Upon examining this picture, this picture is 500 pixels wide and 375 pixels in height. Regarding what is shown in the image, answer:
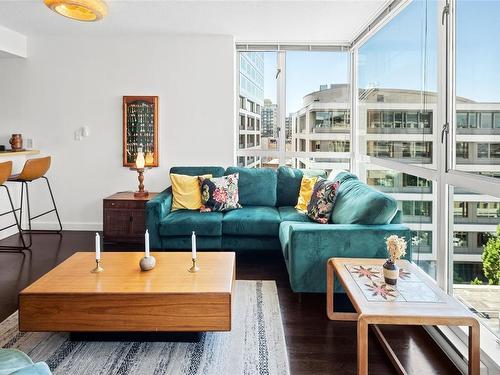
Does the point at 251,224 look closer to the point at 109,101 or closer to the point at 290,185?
the point at 290,185

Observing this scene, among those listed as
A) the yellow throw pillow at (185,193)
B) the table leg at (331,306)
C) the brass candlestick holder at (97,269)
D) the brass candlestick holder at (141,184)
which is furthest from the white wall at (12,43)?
the table leg at (331,306)

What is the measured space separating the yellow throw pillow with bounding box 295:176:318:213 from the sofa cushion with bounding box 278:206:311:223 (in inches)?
2.8

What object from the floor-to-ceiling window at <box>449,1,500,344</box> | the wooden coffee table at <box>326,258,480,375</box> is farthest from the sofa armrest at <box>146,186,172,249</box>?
the floor-to-ceiling window at <box>449,1,500,344</box>

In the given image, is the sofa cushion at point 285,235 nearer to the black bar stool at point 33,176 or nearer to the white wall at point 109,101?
the white wall at point 109,101

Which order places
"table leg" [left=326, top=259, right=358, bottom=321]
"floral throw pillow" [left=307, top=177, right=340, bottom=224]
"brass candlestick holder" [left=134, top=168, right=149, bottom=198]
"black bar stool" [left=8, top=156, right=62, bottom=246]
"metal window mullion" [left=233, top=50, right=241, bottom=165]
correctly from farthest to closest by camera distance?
"metal window mullion" [left=233, top=50, right=241, bottom=165] < "brass candlestick holder" [left=134, top=168, right=149, bottom=198] < "black bar stool" [left=8, top=156, right=62, bottom=246] < "floral throw pillow" [left=307, top=177, right=340, bottom=224] < "table leg" [left=326, top=259, right=358, bottom=321]

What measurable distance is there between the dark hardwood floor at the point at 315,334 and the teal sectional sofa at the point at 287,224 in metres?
0.20

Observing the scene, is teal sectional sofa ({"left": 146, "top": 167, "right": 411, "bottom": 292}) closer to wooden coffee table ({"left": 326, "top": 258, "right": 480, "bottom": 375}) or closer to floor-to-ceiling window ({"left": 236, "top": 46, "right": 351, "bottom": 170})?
wooden coffee table ({"left": 326, "top": 258, "right": 480, "bottom": 375})

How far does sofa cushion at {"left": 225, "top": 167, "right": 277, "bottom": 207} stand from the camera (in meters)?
4.75

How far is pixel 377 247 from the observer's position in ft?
9.87

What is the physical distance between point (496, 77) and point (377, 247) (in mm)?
1368

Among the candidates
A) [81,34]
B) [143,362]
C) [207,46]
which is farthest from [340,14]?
[143,362]

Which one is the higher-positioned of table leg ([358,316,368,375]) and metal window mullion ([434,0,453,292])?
metal window mullion ([434,0,453,292])

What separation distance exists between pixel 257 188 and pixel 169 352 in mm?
2608

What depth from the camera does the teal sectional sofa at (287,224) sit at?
3.03 metres
